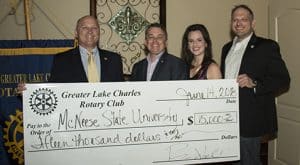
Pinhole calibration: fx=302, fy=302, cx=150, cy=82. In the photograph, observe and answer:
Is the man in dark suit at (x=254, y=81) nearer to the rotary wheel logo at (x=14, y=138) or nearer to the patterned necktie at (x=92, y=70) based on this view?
the patterned necktie at (x=92, y=70)

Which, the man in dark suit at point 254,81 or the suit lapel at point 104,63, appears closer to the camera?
the man in dark suit at point 254,81

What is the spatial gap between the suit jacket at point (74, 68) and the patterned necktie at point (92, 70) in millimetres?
35

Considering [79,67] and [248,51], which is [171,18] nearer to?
[248,51]

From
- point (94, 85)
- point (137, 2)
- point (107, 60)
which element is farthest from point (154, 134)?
point (137, 2)

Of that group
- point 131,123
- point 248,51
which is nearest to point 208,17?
point 248,51

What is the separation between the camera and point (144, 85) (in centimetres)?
190

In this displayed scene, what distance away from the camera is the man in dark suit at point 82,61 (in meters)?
2.11

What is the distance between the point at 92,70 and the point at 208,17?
1.58 meters

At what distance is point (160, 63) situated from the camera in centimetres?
212

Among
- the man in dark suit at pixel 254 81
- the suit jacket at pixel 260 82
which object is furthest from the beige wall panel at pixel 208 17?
the suit jacket at pixel 260 82

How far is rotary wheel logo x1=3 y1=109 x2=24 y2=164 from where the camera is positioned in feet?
8.07

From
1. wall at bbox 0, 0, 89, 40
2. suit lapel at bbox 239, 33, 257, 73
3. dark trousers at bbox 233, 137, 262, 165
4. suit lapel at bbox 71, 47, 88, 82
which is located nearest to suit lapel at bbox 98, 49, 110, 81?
suit lapel at bbox 71, 47, 88, 82

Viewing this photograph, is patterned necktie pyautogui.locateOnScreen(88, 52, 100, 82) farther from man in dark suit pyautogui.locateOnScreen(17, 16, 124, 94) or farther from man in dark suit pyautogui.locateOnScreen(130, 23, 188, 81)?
man in dark suit pyautogui.locateOnScreen(130, 23, 188, 81)

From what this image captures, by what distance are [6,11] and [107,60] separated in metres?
1.22
